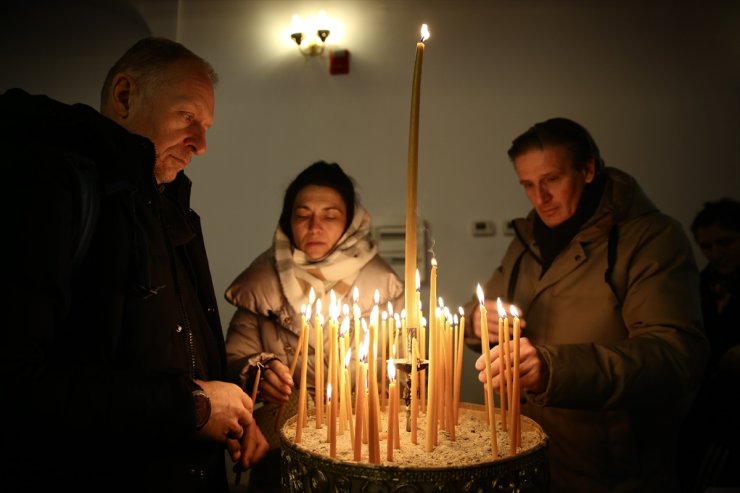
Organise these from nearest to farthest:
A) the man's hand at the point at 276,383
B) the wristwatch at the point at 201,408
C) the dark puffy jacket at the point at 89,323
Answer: the dark puffy jacket at the point at 89,323, the wristwatch at the point at 201,408, the man's hand at the point at 276,383

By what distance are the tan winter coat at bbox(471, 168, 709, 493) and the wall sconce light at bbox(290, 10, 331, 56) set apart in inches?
67.1

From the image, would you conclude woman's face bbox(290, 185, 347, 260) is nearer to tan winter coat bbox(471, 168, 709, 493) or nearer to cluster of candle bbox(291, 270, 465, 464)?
tan winter coat bbox(471, 168, 709, 493)

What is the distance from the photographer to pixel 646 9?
9.16ft

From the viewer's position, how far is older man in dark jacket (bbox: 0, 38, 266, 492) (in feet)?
3.07

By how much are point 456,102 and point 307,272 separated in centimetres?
130

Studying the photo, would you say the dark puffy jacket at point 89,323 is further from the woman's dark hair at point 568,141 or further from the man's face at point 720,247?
the man's face at point 720,247

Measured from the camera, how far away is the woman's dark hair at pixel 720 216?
2.53 m

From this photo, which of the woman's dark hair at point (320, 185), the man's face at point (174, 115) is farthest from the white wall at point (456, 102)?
the man's face at point (174, 115)

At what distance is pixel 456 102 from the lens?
2.89m

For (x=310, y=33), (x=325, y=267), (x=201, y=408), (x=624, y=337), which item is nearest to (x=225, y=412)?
(x=201, y=408)

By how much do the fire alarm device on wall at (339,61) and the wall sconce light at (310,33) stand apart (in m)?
0.08

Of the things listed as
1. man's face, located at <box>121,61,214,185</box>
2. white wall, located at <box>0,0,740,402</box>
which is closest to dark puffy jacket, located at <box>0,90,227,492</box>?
man's face, located at <box>121,61,214,185</box>

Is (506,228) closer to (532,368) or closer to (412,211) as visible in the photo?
(532,368)

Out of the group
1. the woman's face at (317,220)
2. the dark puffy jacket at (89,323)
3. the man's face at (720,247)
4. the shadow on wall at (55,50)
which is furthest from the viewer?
the shadow on wall at (55,50)
